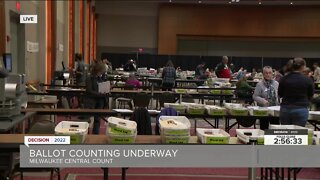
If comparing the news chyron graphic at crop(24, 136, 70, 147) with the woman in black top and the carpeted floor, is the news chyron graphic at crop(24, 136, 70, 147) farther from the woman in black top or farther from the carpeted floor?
the woman in black top

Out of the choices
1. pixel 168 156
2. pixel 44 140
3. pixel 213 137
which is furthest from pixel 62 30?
pixel 168 156

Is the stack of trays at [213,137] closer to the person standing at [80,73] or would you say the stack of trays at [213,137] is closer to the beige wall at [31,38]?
the beige wall at [31,38]

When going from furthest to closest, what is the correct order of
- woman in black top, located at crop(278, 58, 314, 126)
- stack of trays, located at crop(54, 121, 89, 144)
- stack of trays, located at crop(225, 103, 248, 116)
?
stack of trays, located at crop(225, 103, 248, 116), woman in black top, located at crop(278, 58, 314, 126), stack of trays, located at crop(54, 121, 89, 144)

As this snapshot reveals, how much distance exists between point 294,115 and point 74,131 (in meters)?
3.19

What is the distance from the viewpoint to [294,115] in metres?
5.44

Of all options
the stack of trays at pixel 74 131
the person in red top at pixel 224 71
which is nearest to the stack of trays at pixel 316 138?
the stack of trays at pixel 74 131

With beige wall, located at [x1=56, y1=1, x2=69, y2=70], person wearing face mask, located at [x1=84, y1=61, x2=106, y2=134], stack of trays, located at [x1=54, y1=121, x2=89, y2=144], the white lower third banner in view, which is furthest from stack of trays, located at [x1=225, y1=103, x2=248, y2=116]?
beige wall, located at [x1=56, y1=1, x2=69, y2=70]

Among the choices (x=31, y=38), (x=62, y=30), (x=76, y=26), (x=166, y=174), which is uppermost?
→ (x=76, y=26)

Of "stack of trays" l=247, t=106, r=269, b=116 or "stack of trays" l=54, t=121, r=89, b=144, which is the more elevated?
"stack of trays" l=54, t=121, r=89, b=144

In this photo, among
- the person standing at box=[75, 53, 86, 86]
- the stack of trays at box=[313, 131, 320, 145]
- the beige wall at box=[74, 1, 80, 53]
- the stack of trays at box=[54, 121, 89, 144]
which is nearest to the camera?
the stack of trays at box=[313, 131, 320, 145]

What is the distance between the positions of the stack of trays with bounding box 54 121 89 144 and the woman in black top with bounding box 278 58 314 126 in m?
2.96

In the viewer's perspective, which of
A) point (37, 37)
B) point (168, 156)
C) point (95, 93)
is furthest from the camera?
point (37, 37)

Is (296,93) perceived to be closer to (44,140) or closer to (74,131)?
(74,131)

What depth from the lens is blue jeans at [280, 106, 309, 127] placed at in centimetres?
544
